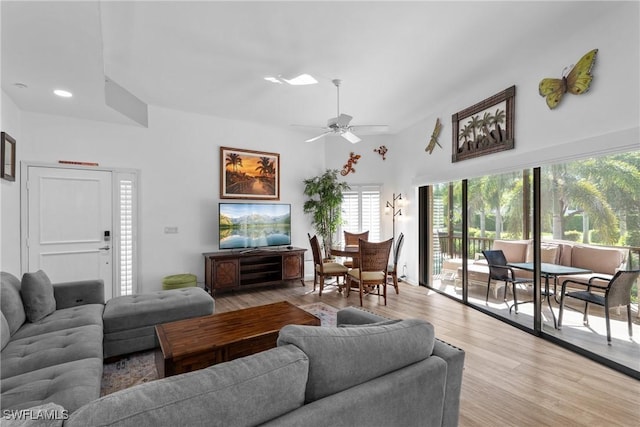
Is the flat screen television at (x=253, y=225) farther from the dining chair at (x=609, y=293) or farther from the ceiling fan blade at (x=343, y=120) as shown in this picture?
the dining chair at (x=609, y=293)

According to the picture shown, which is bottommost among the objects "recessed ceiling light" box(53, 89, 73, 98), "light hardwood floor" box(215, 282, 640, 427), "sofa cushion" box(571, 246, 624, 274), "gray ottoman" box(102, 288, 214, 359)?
"light hardwood floor" box(215, 282, 640, 427)

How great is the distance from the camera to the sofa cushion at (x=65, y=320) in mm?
2287

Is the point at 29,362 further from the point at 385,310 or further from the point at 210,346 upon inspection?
the point at 385,310

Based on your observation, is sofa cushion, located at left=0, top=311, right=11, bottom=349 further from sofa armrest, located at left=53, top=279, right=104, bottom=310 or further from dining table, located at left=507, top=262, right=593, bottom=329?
dining table, located at left=507, top=262, right=593, bottom=329

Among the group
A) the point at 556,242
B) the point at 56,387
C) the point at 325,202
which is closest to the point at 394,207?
the point at 325,202

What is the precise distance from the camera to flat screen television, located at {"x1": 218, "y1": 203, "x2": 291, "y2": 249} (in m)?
5.13

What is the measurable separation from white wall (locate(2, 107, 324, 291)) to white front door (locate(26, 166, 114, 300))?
26 cm

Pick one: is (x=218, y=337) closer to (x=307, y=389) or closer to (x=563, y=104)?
(x=307, y=389)

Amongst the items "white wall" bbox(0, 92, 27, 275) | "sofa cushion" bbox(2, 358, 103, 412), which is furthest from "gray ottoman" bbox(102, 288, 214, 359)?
"white wall" bbox(0, 92, 27, 275)

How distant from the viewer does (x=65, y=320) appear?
247 cm

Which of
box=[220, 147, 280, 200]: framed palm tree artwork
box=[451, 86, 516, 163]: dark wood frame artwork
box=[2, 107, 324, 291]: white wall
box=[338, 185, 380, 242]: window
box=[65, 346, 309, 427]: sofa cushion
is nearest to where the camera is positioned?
box=[65, 346, 309, 427]: sofa cushion

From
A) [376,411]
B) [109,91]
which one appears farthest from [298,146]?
[376,411]

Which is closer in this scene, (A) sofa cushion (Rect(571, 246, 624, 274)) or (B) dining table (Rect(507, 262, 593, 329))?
(A) sofa cushion (Rect(571, 246, 624, 274))

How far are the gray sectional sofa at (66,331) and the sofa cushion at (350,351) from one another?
1194mm
